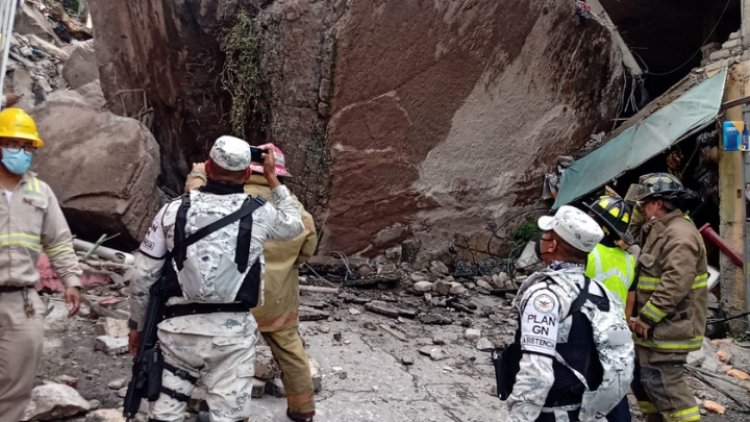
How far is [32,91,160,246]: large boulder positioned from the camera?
19.7ft

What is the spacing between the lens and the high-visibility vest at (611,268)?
308cm

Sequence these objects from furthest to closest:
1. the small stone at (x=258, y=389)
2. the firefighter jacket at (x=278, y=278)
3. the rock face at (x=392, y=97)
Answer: the rock face at (x=392, y=97), the small stone at (x=258, y=389), the firefighter jacket at (x=278, y=278)

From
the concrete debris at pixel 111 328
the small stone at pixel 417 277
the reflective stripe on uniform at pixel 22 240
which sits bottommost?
the small stone at pixel 417 277

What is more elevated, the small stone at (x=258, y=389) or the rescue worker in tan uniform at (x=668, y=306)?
the rescue worker in tan uniform at (x=668, y=306)

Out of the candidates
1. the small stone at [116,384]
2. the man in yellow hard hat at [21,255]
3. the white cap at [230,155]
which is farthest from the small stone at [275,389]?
the white cap at [230,155]

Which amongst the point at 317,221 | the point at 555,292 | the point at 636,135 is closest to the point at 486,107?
the point at 636,135

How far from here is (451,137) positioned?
6586mm

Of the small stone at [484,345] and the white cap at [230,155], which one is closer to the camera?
the white cap at [230,155]

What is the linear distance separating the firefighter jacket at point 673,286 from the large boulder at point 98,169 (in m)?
4.77

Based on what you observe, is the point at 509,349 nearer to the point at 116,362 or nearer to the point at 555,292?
the point at 555,292

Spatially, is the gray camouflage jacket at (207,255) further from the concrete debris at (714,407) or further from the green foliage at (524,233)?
the green foliage at (524,233)

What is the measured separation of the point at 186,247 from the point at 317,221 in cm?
377

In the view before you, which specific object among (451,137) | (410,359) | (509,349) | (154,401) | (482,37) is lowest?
(410,359)

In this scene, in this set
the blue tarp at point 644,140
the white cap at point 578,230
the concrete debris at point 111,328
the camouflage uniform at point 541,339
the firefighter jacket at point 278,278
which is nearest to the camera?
the camouflage uniform at point 541,339
